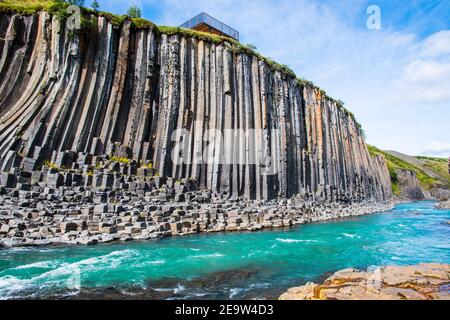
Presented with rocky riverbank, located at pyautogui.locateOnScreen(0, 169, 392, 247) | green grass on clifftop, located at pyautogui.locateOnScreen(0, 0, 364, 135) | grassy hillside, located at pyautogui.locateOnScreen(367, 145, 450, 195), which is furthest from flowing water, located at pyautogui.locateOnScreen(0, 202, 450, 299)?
grassy hillside, located at pyautogui.locateOnScreen(367, 145, 450, 195)

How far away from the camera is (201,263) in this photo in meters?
13.6

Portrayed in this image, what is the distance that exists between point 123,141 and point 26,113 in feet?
22.6

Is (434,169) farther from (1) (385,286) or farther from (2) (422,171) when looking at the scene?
(1) (385,286)

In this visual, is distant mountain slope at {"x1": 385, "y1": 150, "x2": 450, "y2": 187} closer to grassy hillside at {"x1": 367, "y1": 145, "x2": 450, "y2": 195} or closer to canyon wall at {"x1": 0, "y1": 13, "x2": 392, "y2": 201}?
grassy hillside at {"x1": 367, "y1": 145, "x2": 450, "y2": 195}

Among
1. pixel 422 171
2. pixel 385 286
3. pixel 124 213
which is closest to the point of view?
pixel 385 286

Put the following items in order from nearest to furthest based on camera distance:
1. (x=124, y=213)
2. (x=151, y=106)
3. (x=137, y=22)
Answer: (x=124, y=213) → (x=151, y=106) → (x=137, y=22)

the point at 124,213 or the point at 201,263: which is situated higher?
the point at 124,213

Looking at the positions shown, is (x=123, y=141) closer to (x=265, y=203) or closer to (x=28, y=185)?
(x=28, y=185)

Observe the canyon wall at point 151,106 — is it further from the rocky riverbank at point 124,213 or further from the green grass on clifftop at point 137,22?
the rocky riverbank at point 124,213

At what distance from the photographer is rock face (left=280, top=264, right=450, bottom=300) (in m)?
7.44

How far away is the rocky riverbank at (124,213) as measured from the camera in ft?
55.4

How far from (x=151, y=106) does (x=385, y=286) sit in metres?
24.2

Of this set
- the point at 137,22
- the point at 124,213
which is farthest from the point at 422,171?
the point at 124,213
